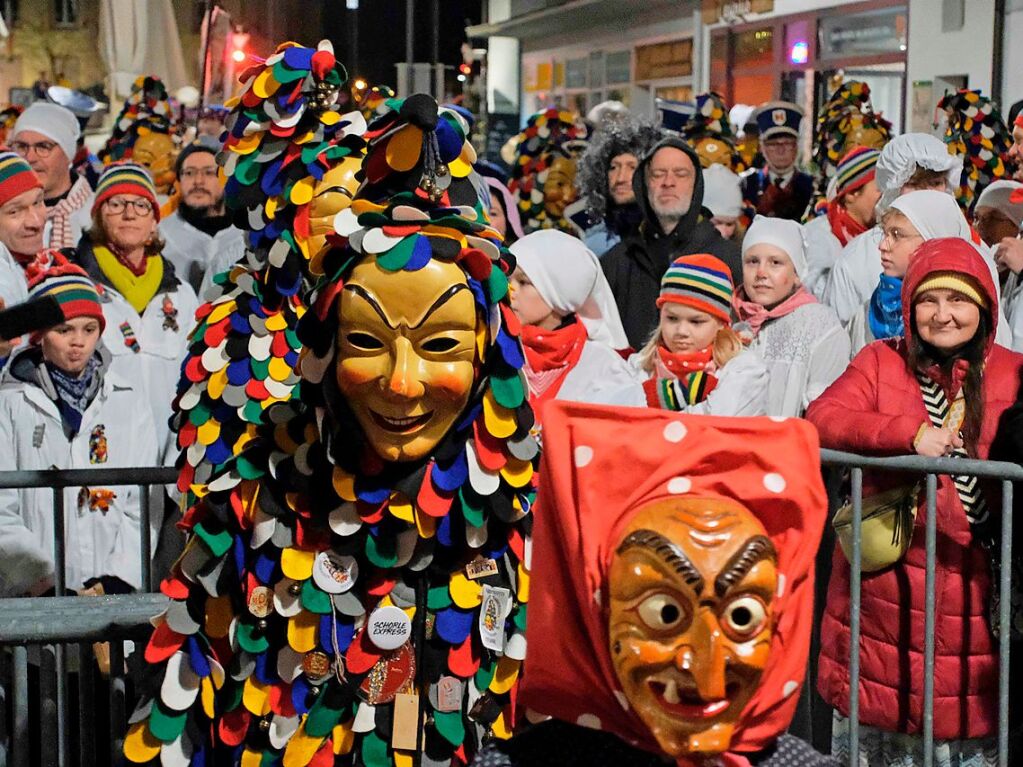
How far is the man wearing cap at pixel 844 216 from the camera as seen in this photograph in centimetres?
694

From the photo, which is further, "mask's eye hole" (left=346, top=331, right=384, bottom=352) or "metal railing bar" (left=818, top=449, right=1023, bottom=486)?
"metal railing bar" (left=818, top=449, right=1023, bottom=486)

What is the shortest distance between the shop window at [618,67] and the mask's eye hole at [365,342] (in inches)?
754

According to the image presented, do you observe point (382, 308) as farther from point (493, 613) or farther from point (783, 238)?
point (783, 238)

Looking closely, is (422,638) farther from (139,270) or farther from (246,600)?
(139,270)

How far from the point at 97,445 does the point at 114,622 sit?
1910 millimetres

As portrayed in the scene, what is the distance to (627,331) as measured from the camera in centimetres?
654

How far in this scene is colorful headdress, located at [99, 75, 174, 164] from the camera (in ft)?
34.4

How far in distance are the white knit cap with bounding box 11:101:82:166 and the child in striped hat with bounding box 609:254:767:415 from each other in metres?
4.29

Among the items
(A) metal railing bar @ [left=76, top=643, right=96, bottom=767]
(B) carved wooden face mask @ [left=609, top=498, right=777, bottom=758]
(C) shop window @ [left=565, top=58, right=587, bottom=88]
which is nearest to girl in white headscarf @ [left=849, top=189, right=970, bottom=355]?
(A) metal railing bar @ [left=76, top=643, right=96, bottom=767]

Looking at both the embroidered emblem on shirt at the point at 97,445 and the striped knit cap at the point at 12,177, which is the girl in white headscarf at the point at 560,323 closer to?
the embroidered emblem on shirt at the point at 97,445

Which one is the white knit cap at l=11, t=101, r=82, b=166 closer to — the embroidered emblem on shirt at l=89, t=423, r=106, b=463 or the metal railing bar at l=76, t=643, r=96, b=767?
the embroidered emblem on shirt at l=89, t=423, r=106, b=463

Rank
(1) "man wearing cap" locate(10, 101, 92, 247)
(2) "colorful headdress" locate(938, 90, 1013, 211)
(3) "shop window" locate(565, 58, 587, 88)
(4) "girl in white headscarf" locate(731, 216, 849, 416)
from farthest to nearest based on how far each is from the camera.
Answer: (3) "shop window" locate(565, 58, 587, 88) < (2) "colorful headdress" locate(938, 90, 1013, 211) < (1) "man wearing cap" locate(10, 101, 92, 247) < (4) "girl in white headscarf" locate(731, 216, 849, 416)

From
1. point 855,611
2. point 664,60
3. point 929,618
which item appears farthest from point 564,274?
point 664,60

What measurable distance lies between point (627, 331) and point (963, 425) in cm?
270
